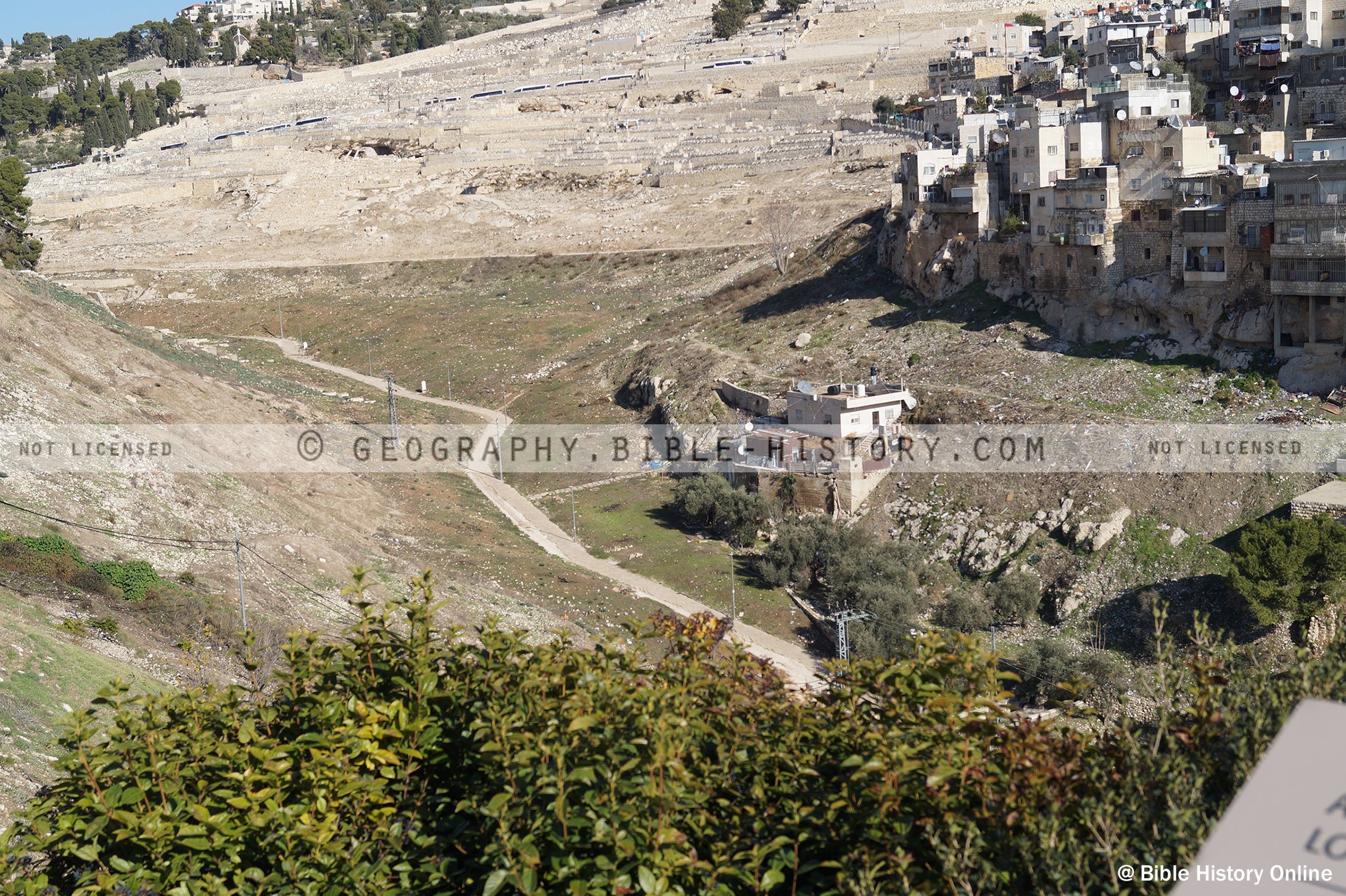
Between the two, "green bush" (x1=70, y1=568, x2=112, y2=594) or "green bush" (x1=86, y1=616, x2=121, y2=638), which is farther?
"green bush" (x1=70, y1=568, x2=112, y2=594)

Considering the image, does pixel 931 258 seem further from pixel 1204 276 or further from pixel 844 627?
pixel 844 627

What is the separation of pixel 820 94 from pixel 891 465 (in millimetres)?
49301

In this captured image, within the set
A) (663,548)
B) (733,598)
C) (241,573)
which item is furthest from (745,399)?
(241,573)

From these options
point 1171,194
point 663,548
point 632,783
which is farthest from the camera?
point 1171,194

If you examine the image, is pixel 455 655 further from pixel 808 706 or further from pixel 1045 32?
pixel 1045 32

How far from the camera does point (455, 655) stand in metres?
7.41

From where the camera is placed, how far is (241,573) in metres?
20.6

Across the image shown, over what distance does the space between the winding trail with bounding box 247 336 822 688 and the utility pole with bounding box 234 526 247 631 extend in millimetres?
6998

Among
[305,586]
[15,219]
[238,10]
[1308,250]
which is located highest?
[238,10]

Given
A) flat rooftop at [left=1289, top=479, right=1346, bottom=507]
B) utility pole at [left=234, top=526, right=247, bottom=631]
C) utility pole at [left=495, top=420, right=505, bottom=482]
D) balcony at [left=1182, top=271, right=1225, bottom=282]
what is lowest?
utility pole at [left=495, top=420, right=505, bottom=482]

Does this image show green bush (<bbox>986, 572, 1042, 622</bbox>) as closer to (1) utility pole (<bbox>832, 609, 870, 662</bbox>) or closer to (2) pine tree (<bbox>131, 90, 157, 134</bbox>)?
(1) utility pole (<bbox>832, 609, 870, 662</bbox>)

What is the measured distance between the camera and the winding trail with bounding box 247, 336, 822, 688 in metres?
25.4

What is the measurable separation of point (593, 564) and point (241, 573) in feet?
34.9

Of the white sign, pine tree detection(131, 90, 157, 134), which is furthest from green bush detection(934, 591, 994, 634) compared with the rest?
pine tree detection(131, 90, 157, 134)
